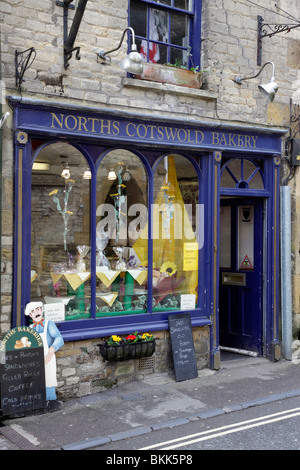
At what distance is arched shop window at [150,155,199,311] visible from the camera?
26.3 ft

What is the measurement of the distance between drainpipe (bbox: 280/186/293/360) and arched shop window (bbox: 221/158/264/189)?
0.46m

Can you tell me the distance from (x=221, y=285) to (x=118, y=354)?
3142 mm

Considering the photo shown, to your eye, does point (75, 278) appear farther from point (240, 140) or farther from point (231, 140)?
point (240, 140)

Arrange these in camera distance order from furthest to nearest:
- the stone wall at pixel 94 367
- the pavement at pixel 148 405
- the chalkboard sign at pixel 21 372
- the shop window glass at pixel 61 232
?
the shop window glass at pixel 61 232 → the stone wall at pixel 94 367 → the chalkboard sign at pixel 21 372 → the pavement at pixel 148 405

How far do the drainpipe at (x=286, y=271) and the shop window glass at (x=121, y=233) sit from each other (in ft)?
8.03

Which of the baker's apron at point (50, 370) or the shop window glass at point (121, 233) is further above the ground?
the shop window glass at point (121, 233)

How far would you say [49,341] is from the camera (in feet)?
21.4

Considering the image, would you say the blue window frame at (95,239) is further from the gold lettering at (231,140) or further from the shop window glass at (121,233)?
the gold lettering at (231,140)

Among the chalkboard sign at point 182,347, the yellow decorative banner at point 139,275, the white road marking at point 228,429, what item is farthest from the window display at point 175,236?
the white road marking at point 228,429

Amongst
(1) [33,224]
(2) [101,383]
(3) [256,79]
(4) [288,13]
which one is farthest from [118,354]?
(4) [288,13]

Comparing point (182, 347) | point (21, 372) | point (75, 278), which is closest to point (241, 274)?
point (182, 347)

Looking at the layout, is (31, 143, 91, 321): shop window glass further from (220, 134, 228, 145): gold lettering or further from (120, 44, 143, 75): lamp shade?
(220, 134, 228, 145): gold lettering

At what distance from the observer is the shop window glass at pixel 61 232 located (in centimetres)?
695

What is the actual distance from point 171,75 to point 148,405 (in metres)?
4.69
